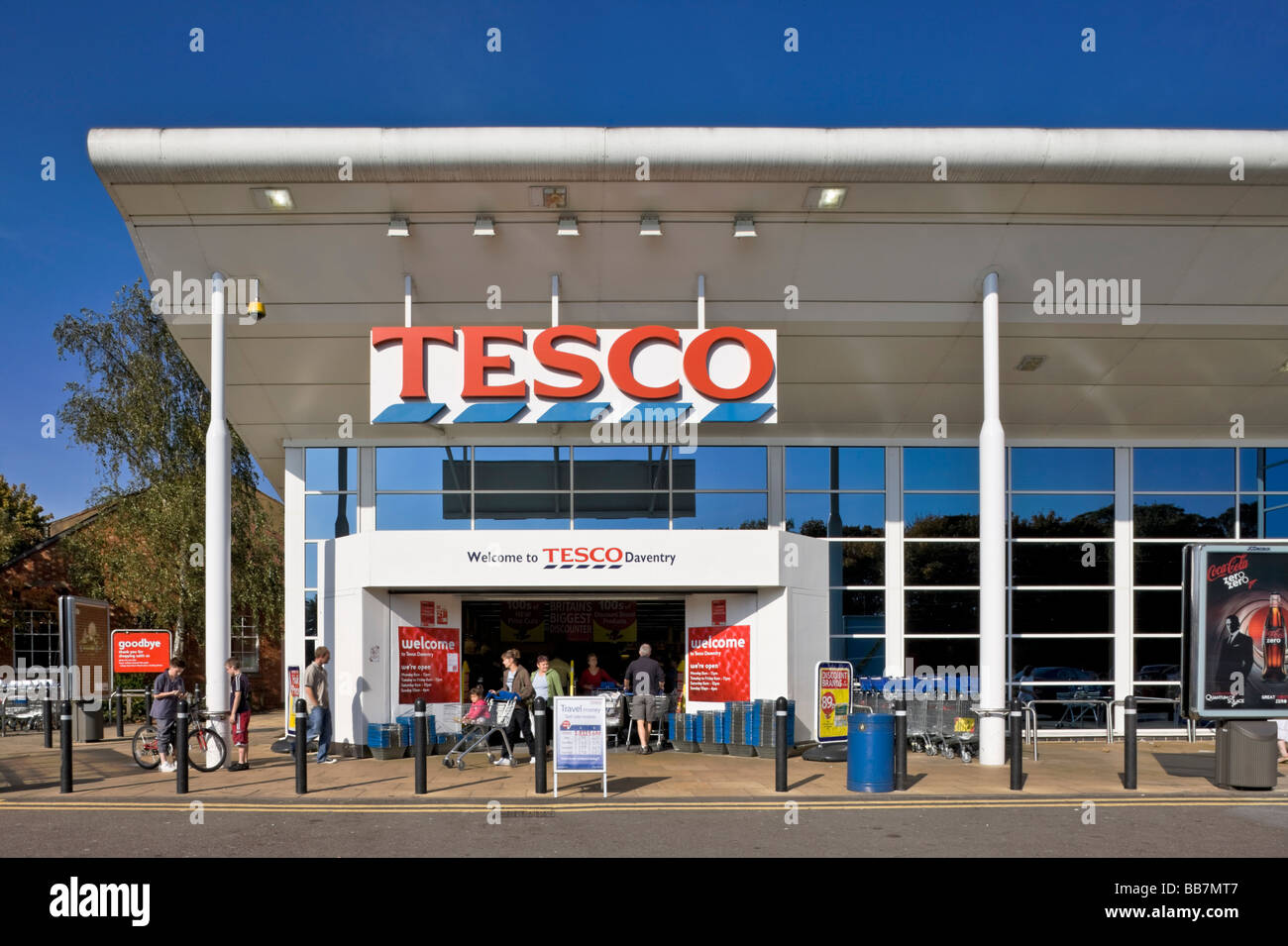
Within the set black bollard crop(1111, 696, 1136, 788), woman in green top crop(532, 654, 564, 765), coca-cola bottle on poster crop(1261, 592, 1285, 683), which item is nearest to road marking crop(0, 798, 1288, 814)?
black bollard crop(1111, 696, 1136, 788)

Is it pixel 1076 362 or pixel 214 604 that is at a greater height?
pixel 1076 362

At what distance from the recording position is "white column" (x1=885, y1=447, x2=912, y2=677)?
1969cm

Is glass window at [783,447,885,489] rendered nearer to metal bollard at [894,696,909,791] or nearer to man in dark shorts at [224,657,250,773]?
metal bollard at [894,696,909,791]

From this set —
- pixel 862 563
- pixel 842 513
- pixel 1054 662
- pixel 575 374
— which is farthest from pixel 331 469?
pixel 1054 662

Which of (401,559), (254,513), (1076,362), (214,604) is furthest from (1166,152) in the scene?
(254,513)

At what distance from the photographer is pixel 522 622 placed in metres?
21.9

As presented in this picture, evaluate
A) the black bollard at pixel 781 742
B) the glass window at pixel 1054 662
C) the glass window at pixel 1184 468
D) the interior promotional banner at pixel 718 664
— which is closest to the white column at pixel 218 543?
the interior promotional banner at pixel 718 664

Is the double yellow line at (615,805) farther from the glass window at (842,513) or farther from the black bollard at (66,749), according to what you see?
the glass window at (842,513)

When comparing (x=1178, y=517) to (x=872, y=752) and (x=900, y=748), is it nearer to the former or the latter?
(x=900, y=748)

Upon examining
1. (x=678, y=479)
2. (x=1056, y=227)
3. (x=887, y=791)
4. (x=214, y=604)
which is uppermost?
(x=1056, y=227)

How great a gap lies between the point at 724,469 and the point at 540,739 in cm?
834

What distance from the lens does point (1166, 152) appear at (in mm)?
14227
